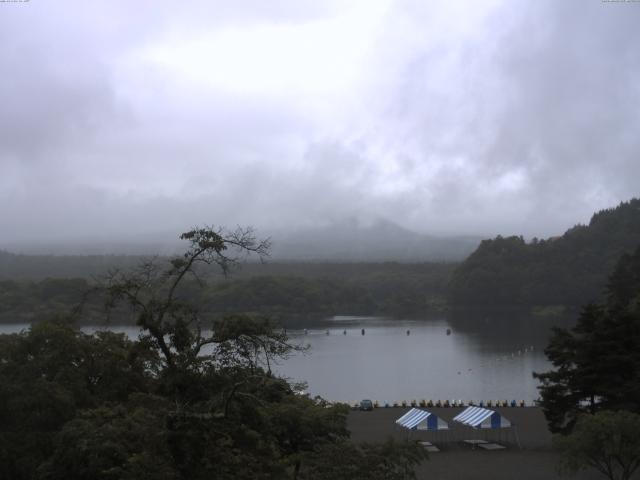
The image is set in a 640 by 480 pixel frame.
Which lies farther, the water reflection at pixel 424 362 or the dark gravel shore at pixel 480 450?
the water reflection at pixel 424 362

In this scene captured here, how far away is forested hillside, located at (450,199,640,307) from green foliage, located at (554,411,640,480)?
80.1 metres

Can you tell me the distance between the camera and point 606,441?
13.5 meters

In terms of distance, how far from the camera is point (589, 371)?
18469 mm

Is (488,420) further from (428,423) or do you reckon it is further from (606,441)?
(606,441)

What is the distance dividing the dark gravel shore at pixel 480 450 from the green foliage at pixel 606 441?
2.51 metres

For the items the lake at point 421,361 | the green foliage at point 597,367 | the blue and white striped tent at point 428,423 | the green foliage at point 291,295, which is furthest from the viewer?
the green foliage at point 291,295

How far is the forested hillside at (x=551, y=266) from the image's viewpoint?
3654 inches

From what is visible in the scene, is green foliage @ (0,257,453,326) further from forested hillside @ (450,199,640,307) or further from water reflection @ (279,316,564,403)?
water reflection @ (279,316,564,403)

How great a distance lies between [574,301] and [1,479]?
87.8m

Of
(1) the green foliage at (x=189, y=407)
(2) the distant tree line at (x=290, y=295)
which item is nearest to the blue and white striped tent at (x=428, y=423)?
(1) the green foliage at (x=189, y=407)

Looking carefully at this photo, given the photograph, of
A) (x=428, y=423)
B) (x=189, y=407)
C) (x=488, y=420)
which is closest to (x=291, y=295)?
(x=488, y=420)

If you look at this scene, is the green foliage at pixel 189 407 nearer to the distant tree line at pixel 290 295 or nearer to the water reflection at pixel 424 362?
the water reflection at pixel 424 362

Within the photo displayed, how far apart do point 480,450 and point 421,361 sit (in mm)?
28499

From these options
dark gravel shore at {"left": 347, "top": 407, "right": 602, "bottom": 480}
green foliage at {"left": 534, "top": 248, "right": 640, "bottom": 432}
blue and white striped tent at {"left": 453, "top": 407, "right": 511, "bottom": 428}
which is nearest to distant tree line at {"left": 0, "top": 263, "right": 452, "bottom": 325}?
dark gravel shore at {"left": 347, "top": 407, "right": 602, "bottom": 480}
